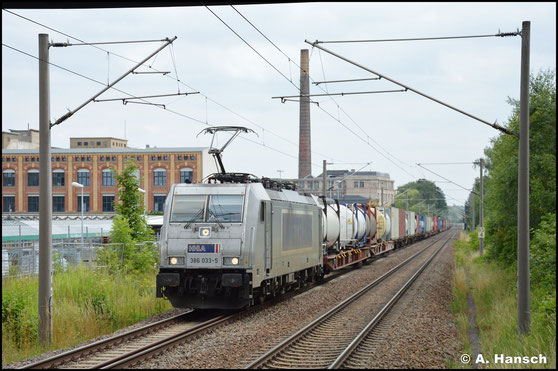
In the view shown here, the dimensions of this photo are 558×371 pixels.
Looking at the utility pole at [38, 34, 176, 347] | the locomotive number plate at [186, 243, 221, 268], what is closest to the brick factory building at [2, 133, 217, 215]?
the locomotive number plate at [186, 243, 221, 268]

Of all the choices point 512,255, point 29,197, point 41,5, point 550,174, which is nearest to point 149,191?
point 29,197

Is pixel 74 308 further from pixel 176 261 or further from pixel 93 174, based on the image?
pixel 93 174

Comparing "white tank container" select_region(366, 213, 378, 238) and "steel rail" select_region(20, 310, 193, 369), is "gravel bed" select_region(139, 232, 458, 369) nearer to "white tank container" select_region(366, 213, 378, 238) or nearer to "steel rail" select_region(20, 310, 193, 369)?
"steel rail" select_region(20, 310, 193, 369)

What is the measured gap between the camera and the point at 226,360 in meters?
11.0

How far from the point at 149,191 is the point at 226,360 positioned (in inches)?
2364

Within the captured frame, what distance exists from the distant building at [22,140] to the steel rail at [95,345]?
79271mm

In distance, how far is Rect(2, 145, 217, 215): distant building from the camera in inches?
2731

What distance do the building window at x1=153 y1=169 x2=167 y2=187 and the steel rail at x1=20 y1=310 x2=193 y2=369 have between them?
181 ft

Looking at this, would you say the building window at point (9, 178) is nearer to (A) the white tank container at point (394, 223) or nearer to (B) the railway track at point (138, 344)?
(A) the white tank container at point (394, 223)

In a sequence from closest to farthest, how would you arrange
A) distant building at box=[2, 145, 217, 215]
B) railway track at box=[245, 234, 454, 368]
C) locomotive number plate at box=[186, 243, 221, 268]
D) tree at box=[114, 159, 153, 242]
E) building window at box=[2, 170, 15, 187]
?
railway track at box=[245, 234, 454, 368] → locomotive number plate at box=[186, 243, 221, 268] → tree at box=[114, 159, 153, 242] → distant building at box=[2, 145, 217, 215] → building window at box=[2, 170, 15, 187]

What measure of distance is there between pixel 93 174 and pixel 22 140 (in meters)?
33.9

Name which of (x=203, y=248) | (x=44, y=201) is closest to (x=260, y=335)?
(x=203, y=248)

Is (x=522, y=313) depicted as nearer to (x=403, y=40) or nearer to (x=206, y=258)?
(x=403, y=40)

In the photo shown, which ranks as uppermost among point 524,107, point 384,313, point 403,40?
point 403,40
